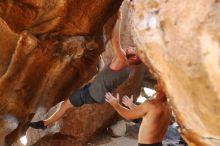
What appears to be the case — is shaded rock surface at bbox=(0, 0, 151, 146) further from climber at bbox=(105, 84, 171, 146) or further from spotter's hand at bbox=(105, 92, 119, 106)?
climber at bbox=(105, 84, 171, 146)

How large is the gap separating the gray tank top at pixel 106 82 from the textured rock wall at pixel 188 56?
270 centimetres

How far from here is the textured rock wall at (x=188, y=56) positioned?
2.53 metres

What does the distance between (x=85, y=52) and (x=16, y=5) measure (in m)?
1.65

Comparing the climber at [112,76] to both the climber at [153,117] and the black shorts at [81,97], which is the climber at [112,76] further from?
the climber at [153,117]

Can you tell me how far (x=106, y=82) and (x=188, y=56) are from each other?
3.44 meters

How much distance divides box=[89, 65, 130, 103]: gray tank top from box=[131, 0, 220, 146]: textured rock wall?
270 cm

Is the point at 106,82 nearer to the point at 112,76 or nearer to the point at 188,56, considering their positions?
the point at 112,76

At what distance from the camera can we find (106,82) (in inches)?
237

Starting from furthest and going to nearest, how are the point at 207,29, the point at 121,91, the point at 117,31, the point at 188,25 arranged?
the point at 121,91, the point at 117,31, the point at 188,25, the point at 207,29

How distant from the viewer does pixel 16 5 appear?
560 centimetres

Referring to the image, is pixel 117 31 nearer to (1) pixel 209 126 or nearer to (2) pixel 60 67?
(2) pixel 60 67

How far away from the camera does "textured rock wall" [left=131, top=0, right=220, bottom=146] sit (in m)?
2.53

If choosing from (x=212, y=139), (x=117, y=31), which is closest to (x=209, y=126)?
(x=212, y=139)

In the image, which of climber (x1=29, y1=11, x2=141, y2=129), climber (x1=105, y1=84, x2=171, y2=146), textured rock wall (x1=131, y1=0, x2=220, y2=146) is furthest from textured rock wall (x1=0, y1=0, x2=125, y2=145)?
textured rock wall (x1=131, y1=0, x2=220, y2=146)
